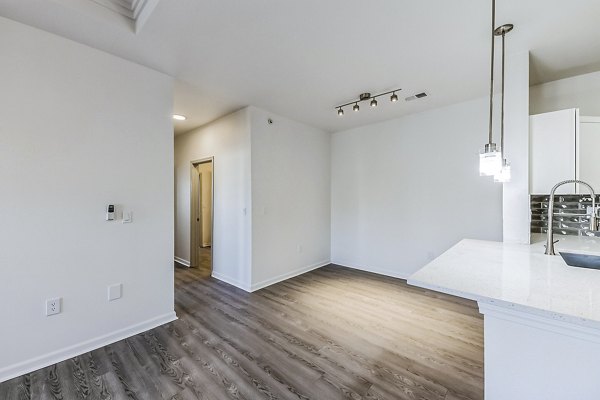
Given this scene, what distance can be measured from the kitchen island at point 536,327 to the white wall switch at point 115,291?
2.46m

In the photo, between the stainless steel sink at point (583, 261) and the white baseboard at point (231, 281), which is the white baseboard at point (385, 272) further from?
the stainless steel sink at point (583, 261)

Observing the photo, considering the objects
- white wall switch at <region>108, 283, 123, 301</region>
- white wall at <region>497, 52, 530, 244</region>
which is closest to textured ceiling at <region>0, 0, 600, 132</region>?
white wall at <region>497, 52, 530, 244</region>

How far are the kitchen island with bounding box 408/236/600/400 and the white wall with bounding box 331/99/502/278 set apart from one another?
2.23 m

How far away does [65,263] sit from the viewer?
2076 millimetres

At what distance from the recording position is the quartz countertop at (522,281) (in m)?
0.98

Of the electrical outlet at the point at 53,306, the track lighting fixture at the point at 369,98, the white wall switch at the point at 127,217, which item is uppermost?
the track lighting fixture at the point at 369,98

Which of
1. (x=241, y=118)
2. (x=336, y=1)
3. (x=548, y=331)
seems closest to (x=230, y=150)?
(x=241, y=118)

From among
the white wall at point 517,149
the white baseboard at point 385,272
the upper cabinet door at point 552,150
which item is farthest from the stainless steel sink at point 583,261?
the white baseboard at point 385,272

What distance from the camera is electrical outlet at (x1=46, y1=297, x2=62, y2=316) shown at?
200 cm

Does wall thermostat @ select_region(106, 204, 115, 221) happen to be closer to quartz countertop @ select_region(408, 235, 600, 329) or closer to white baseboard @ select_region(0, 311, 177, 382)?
white baseboard @ select_region(0, 311, 177, 382)

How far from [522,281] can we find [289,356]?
5.60ft

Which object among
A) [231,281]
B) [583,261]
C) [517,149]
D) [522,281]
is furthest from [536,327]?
[231,281]

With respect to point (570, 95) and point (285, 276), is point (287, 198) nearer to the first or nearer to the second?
point (285, 276)

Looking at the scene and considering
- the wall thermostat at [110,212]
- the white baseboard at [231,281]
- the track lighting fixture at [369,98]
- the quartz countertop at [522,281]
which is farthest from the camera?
the white baseboard at [231,281]
